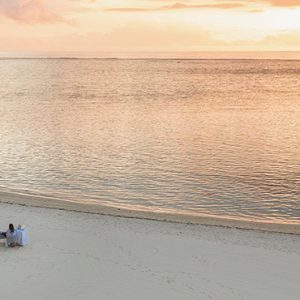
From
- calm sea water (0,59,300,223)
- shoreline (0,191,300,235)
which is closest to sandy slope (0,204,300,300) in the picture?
shoreline (0,191,300,235)

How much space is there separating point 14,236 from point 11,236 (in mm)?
111

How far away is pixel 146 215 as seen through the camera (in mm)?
23984

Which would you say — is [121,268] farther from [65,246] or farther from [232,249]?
[232,249]

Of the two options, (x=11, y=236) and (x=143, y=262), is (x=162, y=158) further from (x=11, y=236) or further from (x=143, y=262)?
(x=11, y=236)

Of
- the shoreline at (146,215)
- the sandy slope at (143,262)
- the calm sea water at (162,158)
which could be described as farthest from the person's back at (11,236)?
the calm sea water at (162,158)

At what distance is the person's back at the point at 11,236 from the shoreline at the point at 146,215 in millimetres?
5633

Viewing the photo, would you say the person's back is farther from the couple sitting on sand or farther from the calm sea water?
the calm sea water

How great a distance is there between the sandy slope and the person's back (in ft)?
1.06

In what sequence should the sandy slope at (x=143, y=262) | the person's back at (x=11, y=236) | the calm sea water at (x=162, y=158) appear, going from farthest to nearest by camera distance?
the calm sea water at (x=162, y=158), the person's back at (x=11, y=236), the sandy slope at (x=143, y=262)

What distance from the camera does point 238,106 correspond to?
76125 millimetres

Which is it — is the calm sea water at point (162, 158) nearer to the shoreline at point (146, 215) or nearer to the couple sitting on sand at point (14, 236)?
the shoreline at point (146, 215)

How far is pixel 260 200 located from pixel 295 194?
85.3 inches

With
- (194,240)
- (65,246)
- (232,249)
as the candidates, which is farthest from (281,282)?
(65,246)

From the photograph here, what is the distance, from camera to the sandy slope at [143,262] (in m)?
16.0
